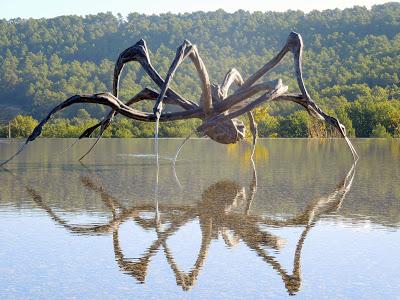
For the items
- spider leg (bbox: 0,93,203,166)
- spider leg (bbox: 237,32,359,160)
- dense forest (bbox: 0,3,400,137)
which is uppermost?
dense forest (bbox: 0,3,400,137)

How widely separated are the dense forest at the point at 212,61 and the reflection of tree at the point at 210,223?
133ft

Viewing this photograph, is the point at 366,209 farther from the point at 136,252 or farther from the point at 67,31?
the point at 67,31

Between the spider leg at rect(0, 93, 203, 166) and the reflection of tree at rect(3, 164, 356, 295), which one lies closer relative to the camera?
the reflection of tree at rect(3, 164, 356, 295)

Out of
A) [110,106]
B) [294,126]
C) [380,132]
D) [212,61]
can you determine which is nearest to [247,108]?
[110,106]

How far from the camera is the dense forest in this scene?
210 feet

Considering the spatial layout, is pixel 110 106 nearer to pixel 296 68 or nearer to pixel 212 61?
pixel 296 68

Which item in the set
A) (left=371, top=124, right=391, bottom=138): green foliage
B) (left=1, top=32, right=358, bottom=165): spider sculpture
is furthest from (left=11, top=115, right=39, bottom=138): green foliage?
(left=1, top=32, right=358, bottom=165): spider sculpture

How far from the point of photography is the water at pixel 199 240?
4.18 meters

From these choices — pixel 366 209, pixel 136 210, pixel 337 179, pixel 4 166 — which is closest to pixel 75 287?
pixel 136 210

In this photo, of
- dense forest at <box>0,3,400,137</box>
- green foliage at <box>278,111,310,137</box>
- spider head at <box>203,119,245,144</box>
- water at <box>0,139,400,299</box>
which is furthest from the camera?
dense forest at <box>0,3,400,137</box>

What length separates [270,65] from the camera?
13.1m

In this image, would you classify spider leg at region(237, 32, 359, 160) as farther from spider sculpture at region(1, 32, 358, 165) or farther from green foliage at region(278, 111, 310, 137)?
green foliage at region(278, 111, 310, 137)

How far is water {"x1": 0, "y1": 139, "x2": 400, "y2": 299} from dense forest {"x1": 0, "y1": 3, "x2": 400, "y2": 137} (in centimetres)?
3982

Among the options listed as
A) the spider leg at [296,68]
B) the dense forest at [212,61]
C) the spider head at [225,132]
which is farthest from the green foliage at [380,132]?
the spider head at [225,132]
